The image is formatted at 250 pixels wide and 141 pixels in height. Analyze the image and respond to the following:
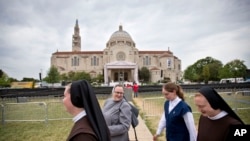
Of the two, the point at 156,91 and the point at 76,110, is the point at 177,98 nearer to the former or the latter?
the point at 76,110

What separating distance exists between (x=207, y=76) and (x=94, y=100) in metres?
76.3

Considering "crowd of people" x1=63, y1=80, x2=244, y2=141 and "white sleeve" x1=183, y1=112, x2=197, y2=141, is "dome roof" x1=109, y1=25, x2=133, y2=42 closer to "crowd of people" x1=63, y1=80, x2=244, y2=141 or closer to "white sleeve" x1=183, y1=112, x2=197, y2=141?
"crowd of people" x1=63, y1=80, x2=244, y2=141

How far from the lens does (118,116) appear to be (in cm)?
383

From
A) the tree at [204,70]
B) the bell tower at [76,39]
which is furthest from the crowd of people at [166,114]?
the bell tower at [76,39]

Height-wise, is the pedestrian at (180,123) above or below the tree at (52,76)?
below

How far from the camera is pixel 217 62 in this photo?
83688 mm

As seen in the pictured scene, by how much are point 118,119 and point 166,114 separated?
89cm

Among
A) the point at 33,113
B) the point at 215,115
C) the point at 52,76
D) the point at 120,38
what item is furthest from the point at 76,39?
the point at 215,115

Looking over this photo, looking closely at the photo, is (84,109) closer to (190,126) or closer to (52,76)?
(190,126)

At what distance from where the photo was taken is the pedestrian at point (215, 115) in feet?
8.52

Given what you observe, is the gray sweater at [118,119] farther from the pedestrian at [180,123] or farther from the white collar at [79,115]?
the white collar at [79,115]

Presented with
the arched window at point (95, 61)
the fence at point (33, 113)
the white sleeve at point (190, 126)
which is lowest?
the fence at point (33, 113)

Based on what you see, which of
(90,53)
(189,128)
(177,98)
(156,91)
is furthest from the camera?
(90,53)

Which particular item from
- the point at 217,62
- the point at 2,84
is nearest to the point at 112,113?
the point at 2,84
